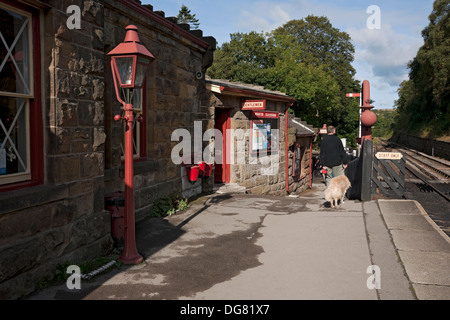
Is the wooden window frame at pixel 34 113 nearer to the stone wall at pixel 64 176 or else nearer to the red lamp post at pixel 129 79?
the stone wall at pixel 64 176

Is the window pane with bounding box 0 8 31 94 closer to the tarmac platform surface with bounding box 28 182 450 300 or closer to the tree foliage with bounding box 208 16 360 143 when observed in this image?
the tarmac platform surface with bounding box 28 182 450 300

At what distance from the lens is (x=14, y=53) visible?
12.9ft

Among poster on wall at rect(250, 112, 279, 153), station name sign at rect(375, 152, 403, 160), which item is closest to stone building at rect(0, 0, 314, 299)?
station name sign at rect(375, 152, 403, 160)

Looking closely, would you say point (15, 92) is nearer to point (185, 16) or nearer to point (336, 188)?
point (336, 188)

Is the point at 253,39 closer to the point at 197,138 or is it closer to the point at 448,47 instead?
the point at 448,47

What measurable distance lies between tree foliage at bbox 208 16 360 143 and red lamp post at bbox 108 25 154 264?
2750 centimetres

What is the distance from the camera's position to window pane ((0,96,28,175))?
151 inches

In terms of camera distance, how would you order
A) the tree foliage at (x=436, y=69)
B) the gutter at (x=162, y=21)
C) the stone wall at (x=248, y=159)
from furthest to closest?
1. the tree foliage at (x=436, y=69)
2. the stone wall at (x=248, y=159)
3. the gutter at (x=162, y=21)

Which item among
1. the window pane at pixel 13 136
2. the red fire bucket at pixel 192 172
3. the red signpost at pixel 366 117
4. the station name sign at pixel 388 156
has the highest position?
the red signpost at pixel 366 117

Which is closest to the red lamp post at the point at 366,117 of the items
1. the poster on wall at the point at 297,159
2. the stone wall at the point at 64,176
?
the poster on wall at the point at 297,159

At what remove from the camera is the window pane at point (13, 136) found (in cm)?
384

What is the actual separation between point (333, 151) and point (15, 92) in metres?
6.56

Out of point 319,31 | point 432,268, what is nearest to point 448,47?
point 319,31

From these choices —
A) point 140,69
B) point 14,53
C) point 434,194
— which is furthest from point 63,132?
point 434,194
